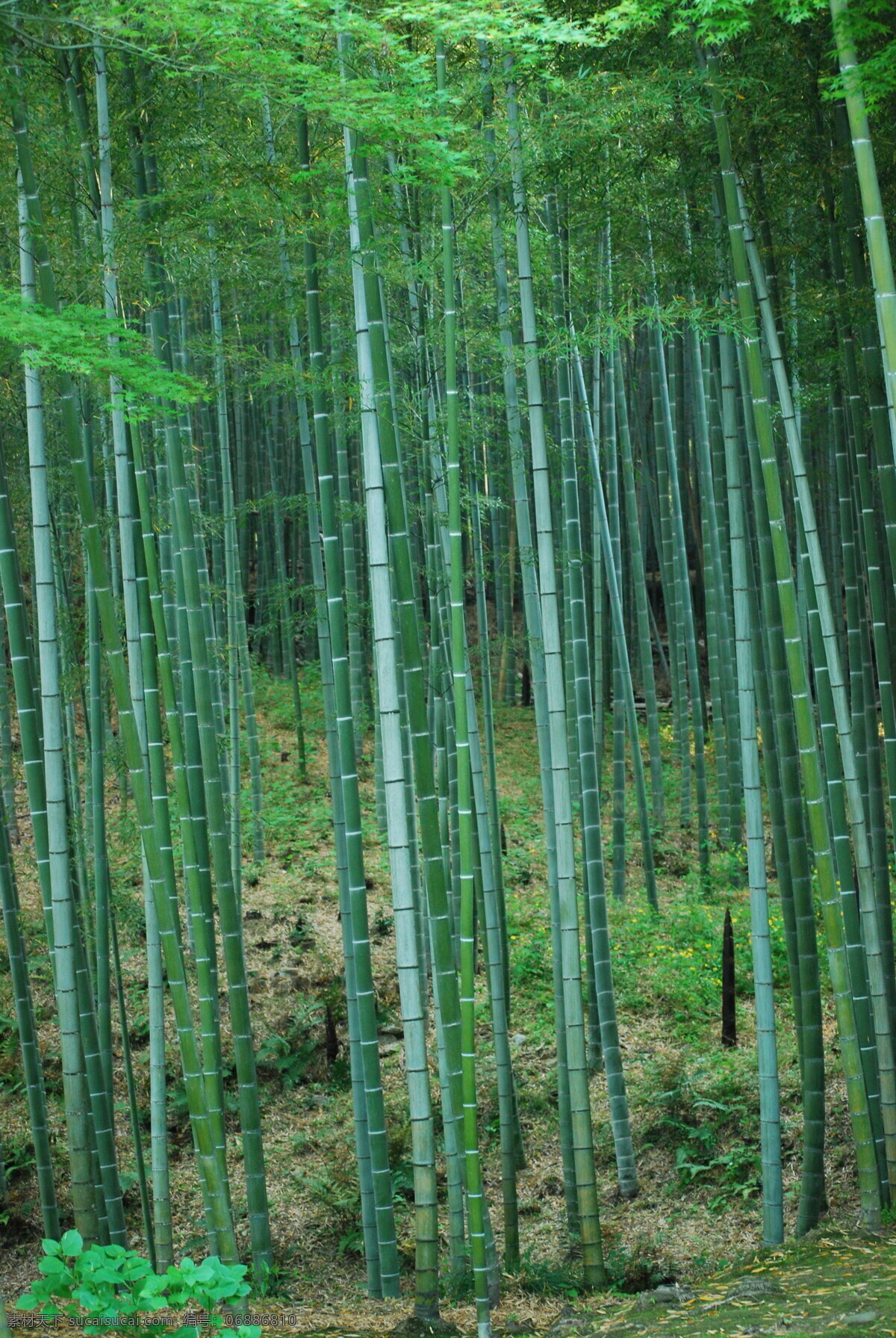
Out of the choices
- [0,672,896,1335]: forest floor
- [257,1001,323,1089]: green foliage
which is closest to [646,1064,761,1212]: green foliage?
[0,672,896,1335]: forest floor

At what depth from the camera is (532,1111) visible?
6.73 meters

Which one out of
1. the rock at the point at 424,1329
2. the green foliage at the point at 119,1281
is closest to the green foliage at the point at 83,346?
the green foliage at the point at 119,1281

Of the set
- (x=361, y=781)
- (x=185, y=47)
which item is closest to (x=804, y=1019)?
(x=185, y=47)

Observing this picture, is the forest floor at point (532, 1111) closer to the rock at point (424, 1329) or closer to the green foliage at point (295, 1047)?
the green foliage at point (295, 1047)

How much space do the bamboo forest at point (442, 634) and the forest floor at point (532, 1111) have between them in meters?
0.04

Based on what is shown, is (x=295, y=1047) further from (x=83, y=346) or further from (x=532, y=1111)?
(x=83, y=346)

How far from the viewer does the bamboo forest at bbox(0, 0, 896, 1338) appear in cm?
379

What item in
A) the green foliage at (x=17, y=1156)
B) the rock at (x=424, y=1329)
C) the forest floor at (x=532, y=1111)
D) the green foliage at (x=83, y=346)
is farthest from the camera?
the green foliage at (x=17, y=1156)

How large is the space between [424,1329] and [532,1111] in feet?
9.37

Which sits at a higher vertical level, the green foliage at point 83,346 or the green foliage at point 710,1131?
the green foliage at point 83,346

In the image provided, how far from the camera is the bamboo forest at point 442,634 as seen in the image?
3795 millimetres

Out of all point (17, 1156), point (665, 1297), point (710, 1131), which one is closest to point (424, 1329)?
point (665, 1297)

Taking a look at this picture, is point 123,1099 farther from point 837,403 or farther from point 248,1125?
point 837,403

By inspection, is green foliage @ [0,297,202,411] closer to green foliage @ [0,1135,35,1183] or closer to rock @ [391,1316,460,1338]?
rock @ [391,1316,460,1338]
